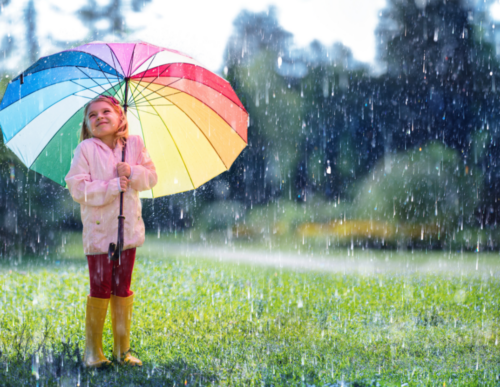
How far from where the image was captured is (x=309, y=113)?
69.9 ft

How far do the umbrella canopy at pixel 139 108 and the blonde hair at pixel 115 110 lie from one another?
0.33 ft

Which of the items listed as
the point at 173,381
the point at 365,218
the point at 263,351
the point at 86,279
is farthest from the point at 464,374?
the point at 365,218

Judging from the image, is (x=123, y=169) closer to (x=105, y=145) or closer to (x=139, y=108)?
(x=105, y=145)

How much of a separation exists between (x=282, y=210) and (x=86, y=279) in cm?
1465

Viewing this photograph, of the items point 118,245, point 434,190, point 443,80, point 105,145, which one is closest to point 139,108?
point 105,145

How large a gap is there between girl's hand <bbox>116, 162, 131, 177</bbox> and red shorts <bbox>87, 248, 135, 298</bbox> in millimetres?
514

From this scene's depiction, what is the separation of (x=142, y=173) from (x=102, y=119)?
455 millimetres

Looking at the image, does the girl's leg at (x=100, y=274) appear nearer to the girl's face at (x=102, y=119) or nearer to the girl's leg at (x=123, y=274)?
the girl's leg at (x=123, y=274)

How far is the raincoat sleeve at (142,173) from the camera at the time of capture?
10.9 ft

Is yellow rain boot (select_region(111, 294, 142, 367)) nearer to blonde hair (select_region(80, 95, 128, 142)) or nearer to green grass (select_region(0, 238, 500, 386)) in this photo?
green grass (select_region(0, 238, 500, 386))

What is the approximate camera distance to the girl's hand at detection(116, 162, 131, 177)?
3.27 metres

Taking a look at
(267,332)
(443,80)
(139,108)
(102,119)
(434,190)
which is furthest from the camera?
(443,80)

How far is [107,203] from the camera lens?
3240mm

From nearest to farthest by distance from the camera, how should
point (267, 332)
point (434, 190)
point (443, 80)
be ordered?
1. point (267, 332)
2. point (434, 190)
3. point (443, 80)
